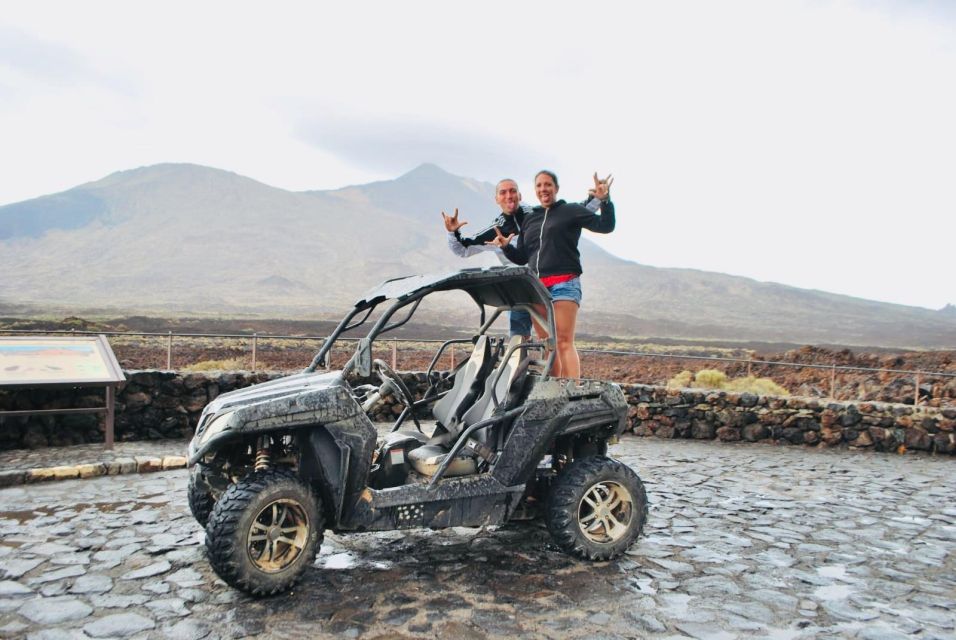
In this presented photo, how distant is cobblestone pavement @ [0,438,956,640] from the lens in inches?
174

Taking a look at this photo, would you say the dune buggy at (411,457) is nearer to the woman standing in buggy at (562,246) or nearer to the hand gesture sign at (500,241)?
the woman standing in buggy at (562,246)

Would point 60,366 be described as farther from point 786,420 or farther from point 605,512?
point 786,420

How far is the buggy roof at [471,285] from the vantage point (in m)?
5.39

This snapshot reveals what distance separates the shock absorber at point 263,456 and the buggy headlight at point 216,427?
366mm

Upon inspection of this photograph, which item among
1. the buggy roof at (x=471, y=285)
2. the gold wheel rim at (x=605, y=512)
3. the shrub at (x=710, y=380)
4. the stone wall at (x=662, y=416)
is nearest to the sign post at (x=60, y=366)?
the stone wall at (x=662, y=416)

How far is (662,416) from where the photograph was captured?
1291 centimetres

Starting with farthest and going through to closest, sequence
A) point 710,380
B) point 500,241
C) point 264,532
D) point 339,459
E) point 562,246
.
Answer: point 710,380
point 500,241
point 562,246
point 339,459
point 264,532

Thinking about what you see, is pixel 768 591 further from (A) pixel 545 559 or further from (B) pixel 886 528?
(B) pixel 886 528

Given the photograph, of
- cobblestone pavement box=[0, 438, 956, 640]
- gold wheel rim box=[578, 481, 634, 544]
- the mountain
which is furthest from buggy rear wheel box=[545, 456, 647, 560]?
the mountain

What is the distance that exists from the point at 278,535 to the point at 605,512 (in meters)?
2.35

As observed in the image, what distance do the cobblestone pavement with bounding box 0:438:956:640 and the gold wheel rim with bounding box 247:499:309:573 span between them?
0.25 m

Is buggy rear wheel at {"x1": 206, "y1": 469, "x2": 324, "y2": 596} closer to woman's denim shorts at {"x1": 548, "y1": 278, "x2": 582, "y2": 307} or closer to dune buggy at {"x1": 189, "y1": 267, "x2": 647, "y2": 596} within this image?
dune buggy at {"x1": 189, "y1": 267, "x2": 647, "y2": 596}

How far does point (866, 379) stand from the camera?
25.1m

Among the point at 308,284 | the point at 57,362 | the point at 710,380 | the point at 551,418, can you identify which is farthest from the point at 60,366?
the point at 308,284
